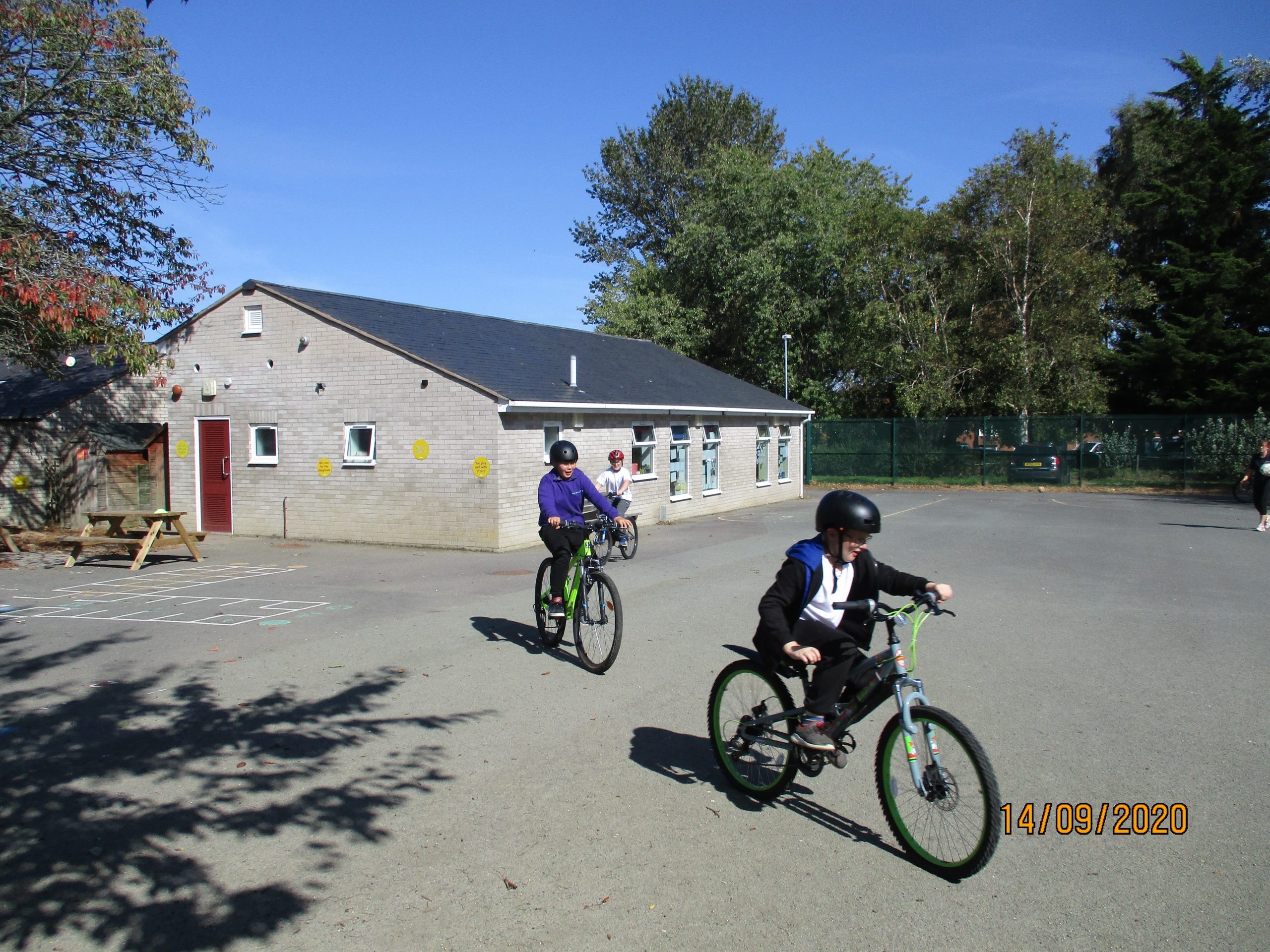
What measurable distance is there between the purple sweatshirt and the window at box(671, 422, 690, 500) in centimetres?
1358

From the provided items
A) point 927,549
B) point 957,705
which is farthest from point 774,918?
point 927,549

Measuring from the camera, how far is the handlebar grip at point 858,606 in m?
3.95

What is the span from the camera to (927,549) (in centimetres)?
1525

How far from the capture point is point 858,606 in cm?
394

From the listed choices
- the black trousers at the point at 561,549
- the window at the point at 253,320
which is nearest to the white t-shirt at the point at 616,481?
the black trousers at the point at 561,549

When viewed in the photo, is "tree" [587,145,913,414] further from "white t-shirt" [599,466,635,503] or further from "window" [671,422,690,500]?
"white t-shirt" [599,466,635,503]

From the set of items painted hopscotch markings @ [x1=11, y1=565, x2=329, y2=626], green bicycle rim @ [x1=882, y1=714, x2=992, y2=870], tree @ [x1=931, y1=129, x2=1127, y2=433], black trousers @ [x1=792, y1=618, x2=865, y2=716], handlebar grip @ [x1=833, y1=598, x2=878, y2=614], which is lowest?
painted hopscotch markings @ [x1=11, y1=565, x2=329, y2=626]

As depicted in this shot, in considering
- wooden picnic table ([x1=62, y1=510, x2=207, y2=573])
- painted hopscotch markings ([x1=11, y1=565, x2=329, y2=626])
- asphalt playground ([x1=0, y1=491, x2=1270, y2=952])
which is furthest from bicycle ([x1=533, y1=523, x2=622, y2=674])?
wooden picnic table ([x1=62, y1=510, x2=207, y2=573])

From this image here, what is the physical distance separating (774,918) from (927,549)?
500 inches

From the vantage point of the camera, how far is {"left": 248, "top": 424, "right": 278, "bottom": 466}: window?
17828mm

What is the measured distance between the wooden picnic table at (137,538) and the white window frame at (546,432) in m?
5.99

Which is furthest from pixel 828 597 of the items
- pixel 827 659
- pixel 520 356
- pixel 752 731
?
pixel 520 356

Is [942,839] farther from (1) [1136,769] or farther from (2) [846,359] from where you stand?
(2) [846,359]

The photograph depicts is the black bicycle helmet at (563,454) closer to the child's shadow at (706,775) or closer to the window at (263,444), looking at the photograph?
the child's shadow at (706,775)
